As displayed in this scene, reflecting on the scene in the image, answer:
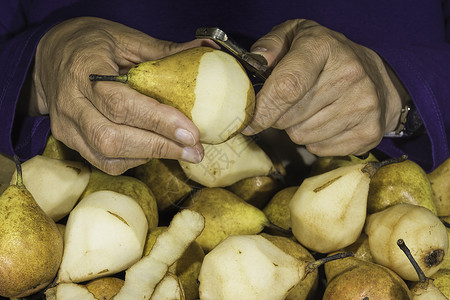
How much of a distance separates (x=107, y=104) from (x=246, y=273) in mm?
332

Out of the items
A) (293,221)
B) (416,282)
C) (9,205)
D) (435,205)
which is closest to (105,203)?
(9,205)

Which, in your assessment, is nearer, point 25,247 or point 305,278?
point 25,247

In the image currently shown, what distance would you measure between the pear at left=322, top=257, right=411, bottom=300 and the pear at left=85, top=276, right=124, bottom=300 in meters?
0.33

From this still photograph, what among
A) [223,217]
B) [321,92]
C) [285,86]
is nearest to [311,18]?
[321,92]

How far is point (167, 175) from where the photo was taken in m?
0.93

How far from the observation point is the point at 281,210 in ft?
2.89

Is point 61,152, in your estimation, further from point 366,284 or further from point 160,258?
point 366,284

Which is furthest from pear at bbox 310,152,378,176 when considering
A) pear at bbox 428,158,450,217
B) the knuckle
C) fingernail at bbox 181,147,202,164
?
the knuckle

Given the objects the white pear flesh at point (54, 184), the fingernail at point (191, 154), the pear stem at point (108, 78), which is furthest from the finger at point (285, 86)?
the white pear flesh at point (54, 184)

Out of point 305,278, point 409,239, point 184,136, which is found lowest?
point 305,278

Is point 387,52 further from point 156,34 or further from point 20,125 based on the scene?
point 20,125

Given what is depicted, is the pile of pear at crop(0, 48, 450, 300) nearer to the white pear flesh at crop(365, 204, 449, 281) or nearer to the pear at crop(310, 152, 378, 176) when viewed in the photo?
the white pear flesh at crop(365, 204, 449, 281)

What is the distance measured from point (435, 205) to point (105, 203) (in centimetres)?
67

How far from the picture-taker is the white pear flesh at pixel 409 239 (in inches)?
27.5
